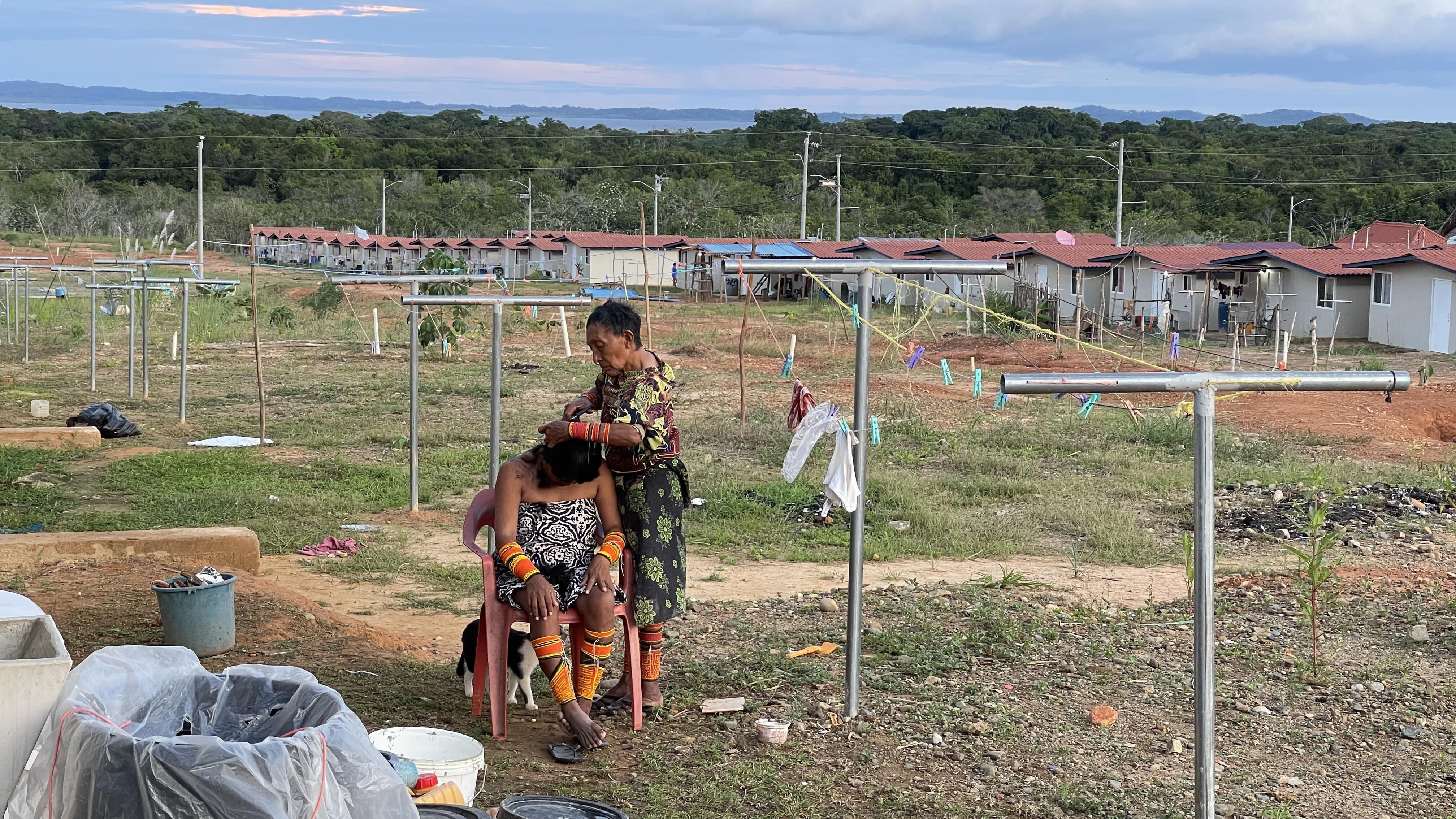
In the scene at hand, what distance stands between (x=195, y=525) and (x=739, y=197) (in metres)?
54.2

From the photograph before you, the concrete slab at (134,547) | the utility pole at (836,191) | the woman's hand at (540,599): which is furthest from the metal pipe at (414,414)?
the utility pole at (836,191)

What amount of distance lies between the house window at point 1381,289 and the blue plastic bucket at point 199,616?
2774cm

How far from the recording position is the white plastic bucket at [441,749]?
3572 mm

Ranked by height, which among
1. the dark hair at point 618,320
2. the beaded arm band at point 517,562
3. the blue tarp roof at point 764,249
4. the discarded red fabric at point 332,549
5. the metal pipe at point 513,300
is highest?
the blue tarp roof at point 764,249

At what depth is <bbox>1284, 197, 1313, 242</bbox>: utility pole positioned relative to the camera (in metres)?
49.1

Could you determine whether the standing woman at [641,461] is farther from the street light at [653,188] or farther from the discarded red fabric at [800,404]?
the street light at [653,188]

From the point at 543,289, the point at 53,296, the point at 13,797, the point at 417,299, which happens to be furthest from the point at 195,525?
the point at 543,289

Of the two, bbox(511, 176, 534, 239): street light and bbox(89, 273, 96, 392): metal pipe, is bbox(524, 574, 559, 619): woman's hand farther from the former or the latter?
bbox(511, 176, 534, 239): street light

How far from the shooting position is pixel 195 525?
805 centimetres

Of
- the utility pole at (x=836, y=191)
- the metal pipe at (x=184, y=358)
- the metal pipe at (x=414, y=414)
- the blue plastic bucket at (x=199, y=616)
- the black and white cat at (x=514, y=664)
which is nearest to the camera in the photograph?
the black and white cat at (x=514, y=664)

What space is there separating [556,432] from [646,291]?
11.8 meters

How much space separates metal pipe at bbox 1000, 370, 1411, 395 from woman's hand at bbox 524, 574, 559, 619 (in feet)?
5.82

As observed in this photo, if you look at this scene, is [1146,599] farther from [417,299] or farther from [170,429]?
[170,429]

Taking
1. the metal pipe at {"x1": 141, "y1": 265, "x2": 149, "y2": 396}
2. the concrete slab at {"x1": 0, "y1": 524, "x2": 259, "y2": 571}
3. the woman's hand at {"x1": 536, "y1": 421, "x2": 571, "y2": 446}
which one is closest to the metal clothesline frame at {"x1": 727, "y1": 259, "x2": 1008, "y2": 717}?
the woman's hand at {"x1": 536, "y1": 421, "x2": 571, "y2": 446}
